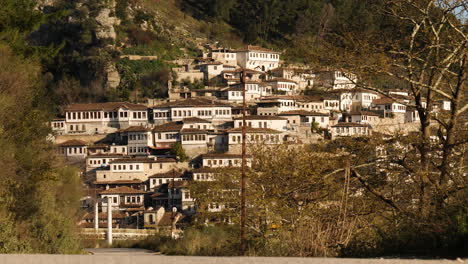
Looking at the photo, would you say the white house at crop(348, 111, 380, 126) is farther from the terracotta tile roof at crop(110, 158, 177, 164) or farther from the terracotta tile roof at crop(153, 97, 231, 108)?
the terracotta tile roof at crop(110, 158, 177, 164)

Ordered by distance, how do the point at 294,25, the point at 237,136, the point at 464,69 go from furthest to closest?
the point at 294,25 < the point at 237,136 < the point at 464,69

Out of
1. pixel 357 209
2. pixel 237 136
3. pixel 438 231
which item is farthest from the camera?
pixel 237 136

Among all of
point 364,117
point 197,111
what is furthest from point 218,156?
point 364,117

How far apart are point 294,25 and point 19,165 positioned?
90872 mm

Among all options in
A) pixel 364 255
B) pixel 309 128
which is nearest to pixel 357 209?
pixel 364 255

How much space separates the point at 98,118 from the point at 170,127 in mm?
7781

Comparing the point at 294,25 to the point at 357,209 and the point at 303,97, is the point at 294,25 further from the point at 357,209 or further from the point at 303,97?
the point at 357,209

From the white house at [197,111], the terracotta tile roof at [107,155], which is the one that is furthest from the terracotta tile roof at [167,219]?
the white house at [197,111]

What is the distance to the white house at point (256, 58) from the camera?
9075cm

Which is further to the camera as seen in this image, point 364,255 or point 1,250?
point 1,250

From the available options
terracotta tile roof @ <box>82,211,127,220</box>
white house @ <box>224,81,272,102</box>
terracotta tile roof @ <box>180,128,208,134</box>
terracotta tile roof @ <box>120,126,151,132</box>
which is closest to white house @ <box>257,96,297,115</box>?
white house @ <box>224,81,272,102</box>

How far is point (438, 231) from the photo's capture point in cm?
1012

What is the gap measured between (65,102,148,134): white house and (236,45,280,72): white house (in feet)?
60.6

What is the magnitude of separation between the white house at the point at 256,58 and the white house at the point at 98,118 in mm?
18462
